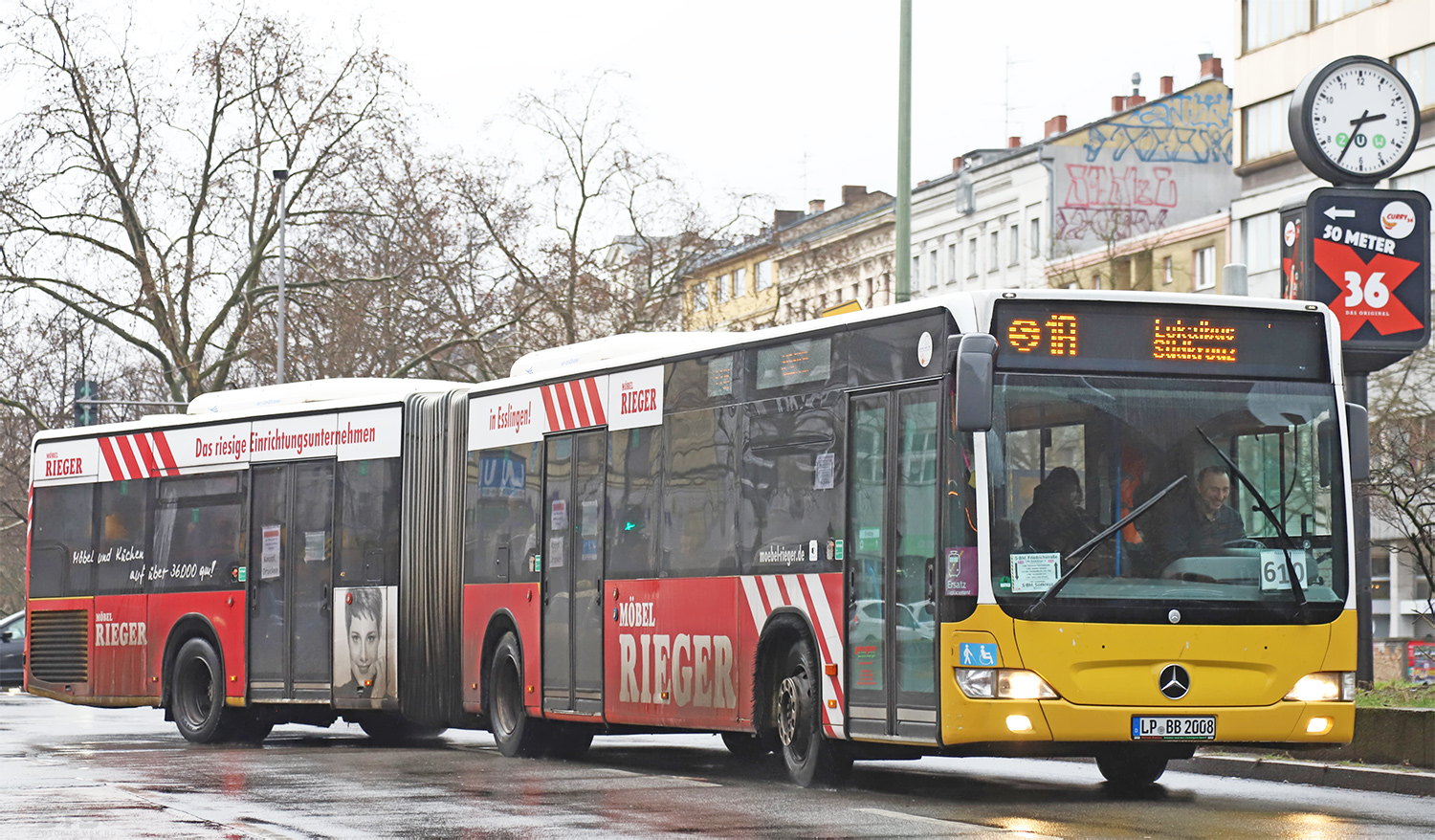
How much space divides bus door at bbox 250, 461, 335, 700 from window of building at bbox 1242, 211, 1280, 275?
137 ft

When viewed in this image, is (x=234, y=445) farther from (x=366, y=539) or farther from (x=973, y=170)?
(x=973, y=170)

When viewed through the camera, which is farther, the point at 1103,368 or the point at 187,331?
the point at 187,331

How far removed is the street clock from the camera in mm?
17156

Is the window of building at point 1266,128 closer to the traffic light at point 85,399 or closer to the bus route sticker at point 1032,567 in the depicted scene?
the traffic light at point 85,399

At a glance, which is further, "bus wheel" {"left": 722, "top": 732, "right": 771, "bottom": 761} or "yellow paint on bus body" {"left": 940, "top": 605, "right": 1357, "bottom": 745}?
"bus wheel" {"left": 722, "top": 732, "right": 771, "bottom": 761}

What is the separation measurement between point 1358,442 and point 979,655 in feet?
8.69

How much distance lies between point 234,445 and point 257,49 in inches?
1046

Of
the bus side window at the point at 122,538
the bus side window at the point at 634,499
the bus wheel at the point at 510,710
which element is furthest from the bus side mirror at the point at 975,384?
the bus side window at the point at 122,538

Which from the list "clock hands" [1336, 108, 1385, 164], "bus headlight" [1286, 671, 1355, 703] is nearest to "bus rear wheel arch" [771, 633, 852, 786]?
"bus headlight" [1286, 671, 1355, 703]

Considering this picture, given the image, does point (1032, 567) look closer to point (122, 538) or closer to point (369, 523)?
point (369, 523)

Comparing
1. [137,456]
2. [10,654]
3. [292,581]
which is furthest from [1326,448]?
[10,654]

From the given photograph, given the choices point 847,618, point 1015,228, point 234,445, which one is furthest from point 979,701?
point 1015,228

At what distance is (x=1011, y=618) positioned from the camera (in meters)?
12.6

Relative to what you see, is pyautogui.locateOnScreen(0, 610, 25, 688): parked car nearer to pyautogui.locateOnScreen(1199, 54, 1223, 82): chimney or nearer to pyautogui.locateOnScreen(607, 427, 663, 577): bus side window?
pyautogui.locateOnScreen(607, 427, 663, 577): bus side window
